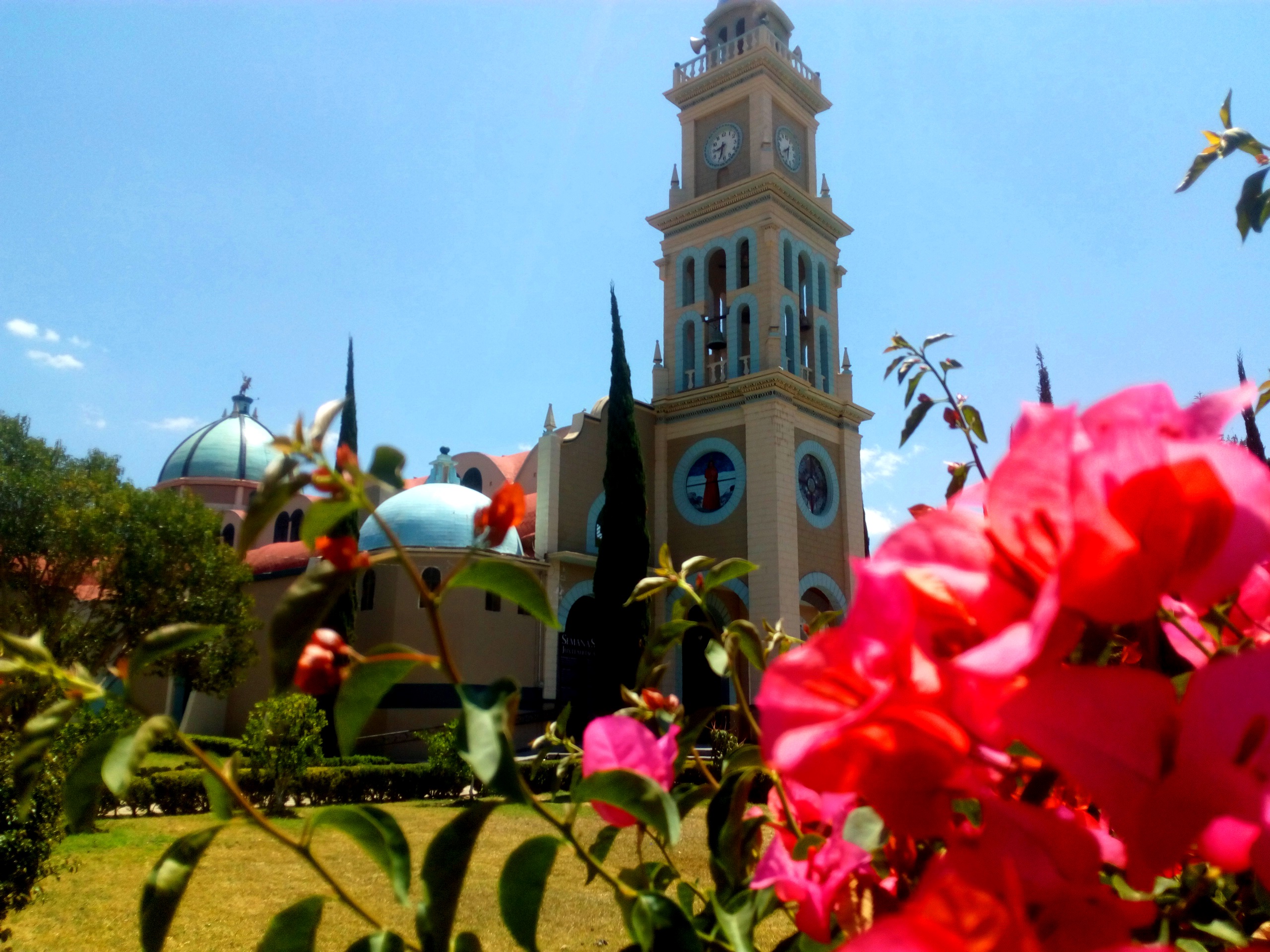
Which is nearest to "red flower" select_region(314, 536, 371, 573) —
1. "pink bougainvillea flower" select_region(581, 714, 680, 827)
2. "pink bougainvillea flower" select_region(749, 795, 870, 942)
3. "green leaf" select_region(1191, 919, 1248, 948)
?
"pink bougainvillea flower" select_region(581, 714, 680, 827)

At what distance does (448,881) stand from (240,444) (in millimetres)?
29036

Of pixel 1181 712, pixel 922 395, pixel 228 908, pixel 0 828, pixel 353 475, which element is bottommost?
pixel 228 908

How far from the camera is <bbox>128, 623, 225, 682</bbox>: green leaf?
67cm

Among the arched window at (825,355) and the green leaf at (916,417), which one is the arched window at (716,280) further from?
the green leaf at (916,417)

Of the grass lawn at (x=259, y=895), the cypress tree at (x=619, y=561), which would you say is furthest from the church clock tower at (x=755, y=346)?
the grass lawn at (x=259, y=895)

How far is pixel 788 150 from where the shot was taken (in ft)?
60.8

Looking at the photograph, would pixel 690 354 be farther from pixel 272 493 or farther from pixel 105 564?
pixel 272 493

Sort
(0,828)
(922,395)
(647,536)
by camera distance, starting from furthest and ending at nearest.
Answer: (647,536) → (0,828) → (922,395)

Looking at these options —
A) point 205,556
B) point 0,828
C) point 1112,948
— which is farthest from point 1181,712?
point 205,556

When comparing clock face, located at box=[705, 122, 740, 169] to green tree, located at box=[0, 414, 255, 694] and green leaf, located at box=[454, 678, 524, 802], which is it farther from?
green leaf, located at box=[454, 678, 524, 802]

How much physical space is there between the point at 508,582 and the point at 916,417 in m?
1.13

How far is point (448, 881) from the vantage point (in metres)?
0.59

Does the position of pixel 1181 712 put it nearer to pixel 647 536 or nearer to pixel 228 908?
pixel 228 908

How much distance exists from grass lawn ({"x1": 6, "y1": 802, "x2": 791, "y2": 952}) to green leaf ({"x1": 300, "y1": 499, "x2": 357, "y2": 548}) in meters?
3.78
